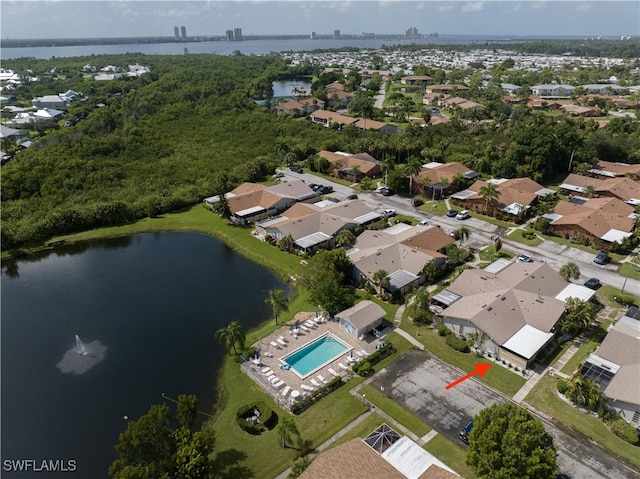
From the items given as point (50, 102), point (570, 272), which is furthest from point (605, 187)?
point (50, 102)

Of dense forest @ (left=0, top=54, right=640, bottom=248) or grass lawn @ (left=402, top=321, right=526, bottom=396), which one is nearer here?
grass lawn @ (left=402, top=321, right=526, bottom=396)

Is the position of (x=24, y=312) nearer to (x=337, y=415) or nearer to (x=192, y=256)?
(x=192, y=256)

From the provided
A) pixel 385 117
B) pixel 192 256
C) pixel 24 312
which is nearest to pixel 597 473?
pixel 192 256

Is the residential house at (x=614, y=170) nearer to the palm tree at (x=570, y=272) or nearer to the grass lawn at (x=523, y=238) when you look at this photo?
the grass lawn at (x=523, y=238)

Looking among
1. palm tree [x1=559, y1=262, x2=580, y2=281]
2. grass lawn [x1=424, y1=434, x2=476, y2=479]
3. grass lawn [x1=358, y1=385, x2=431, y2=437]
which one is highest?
palm tree [x1=559, y1=262, x2=580, y2=281]

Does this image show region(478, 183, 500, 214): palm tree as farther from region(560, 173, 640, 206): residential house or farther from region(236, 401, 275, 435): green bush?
region(236, 401, 275, 435): green bush

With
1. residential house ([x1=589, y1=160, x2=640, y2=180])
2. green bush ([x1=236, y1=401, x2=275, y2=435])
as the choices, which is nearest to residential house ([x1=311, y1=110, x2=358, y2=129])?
residential house ([x1=589, y1=160, x2=640, y2=180])
